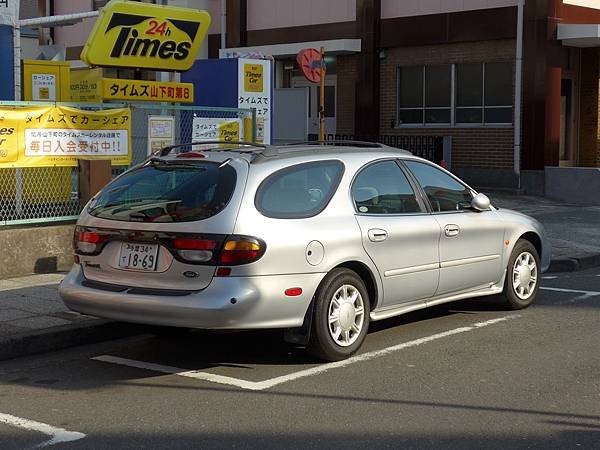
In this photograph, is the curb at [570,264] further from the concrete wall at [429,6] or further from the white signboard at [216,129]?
the concrete wall at [429,6]

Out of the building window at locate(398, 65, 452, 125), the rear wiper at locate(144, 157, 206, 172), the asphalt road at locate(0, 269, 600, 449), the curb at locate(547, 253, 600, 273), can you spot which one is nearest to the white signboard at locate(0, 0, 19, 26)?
the rear wiper at locate(144, 157, 206, 172)

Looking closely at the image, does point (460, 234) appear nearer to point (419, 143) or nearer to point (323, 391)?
point (323, 391)

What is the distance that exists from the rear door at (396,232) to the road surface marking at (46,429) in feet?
8.84

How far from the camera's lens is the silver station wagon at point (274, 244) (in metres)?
6.37

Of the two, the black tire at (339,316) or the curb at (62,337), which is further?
the curb at (62,337)

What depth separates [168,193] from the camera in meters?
6.84

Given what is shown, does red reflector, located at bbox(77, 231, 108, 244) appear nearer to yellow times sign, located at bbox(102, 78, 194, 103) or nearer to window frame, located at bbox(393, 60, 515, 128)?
yellow times sign, located at bbox(102, 78, 194, 103)

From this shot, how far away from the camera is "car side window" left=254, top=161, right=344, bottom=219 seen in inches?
262

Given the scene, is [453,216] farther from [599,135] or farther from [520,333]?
[599,135]

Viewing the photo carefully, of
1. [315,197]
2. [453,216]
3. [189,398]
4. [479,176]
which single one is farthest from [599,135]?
[189,398]

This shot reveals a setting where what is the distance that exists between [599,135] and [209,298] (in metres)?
18.4

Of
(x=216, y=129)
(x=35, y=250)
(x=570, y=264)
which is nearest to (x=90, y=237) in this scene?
(x=35, y=250)

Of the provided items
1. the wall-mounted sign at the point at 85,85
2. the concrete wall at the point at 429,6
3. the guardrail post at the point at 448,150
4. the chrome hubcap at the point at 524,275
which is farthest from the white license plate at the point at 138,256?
the concrete wall at the point at 429,6

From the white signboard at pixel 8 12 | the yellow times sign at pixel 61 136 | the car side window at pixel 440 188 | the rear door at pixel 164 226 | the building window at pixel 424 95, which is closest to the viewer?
the rear door at pixel 164 226
